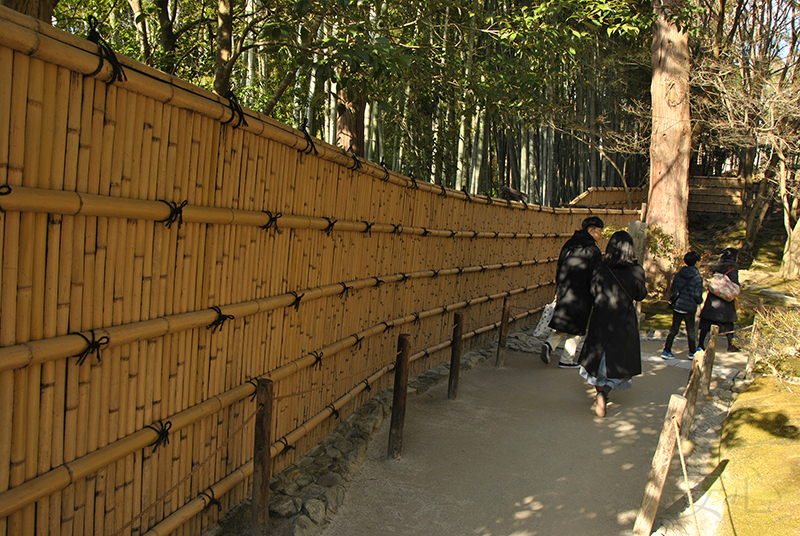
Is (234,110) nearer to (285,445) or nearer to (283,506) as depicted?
(285,445)

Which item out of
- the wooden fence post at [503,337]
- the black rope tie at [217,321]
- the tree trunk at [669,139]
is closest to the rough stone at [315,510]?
the black rope tie at [217,321]

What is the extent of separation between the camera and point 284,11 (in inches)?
185

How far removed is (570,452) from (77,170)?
330 centimetres

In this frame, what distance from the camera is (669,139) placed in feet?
31.9

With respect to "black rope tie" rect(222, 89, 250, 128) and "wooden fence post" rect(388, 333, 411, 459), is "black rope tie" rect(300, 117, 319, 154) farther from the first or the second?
"wooden fence post" rect(388, 333, 411, 459)

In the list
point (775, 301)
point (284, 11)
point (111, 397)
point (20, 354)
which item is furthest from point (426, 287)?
point (775, 301)

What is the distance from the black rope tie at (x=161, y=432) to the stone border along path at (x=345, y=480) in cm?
55

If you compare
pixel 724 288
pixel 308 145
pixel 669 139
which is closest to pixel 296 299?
pixel 308 145

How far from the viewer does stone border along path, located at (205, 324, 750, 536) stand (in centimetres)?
270

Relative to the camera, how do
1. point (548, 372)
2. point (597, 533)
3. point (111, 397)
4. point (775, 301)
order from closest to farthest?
1. point (111, 397)
2. point (597, 533)
3. point (548, 372)
4. point (775, 301)

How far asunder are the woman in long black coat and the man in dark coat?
767 millimetres

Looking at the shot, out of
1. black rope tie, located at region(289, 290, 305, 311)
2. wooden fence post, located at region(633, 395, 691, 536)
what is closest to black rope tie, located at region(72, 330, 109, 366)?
black rope tie, located at region(289, 290, 305, 311)

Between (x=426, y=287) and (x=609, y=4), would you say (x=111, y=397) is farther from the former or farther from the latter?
(x=609, y=4)

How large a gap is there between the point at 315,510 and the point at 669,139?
890 cm
